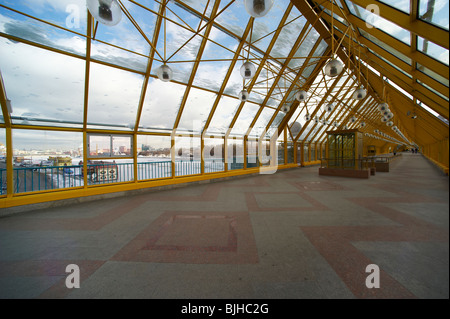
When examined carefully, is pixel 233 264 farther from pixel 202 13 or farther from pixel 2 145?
pixel 202 13

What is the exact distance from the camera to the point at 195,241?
3354 mm

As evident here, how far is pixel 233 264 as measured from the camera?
270 cm

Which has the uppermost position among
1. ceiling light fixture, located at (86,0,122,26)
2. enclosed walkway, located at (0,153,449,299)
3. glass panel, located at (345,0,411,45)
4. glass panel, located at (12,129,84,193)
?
glass panel, located at (345,0,411,45)

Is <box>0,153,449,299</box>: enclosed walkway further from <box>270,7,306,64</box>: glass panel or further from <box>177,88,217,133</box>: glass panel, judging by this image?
<box>270,7,306,64</box>: glass panel

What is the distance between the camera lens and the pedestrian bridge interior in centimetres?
235

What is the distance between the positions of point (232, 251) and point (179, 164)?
6596 millimetres

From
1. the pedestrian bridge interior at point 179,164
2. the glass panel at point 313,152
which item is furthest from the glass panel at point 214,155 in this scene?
the glass panel at point 313,152

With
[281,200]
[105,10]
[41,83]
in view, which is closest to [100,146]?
[41,83]

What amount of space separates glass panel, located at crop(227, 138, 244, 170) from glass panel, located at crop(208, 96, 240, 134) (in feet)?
3.62

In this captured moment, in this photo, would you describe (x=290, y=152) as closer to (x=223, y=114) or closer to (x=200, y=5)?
(x=223, y=114)

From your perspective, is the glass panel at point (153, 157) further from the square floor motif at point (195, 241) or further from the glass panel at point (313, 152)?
the glass panel at point (313, 152)

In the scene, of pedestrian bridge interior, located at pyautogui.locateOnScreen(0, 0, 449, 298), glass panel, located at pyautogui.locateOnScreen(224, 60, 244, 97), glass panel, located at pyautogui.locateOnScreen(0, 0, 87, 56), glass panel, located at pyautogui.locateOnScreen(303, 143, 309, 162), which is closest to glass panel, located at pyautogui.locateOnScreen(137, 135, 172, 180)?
pedestrian bridge interior, located at pyautogui.locateOnScreen(0, 0, 449, 298)

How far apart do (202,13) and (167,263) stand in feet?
24.8

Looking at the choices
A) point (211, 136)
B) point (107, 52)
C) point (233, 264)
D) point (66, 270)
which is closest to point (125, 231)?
point (66, 270)
